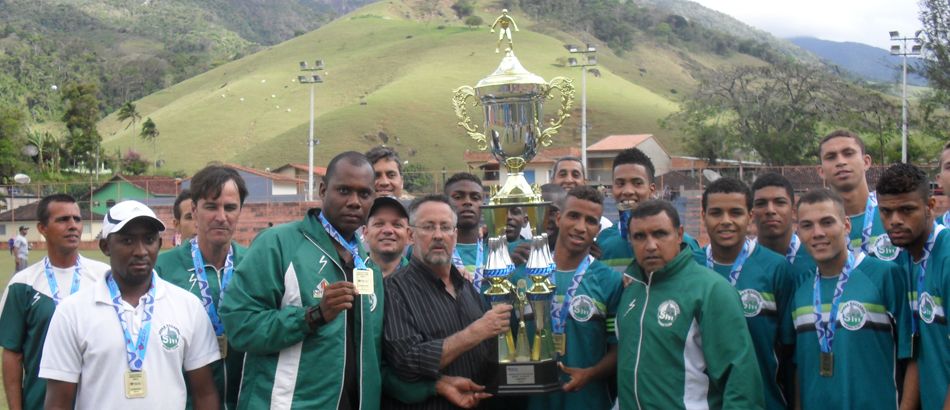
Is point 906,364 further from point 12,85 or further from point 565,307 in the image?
point 12,85

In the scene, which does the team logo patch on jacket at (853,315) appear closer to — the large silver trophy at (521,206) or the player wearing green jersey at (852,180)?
the player wearing green jersey at (852,180)

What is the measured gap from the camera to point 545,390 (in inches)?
186

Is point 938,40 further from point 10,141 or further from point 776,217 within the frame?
point 10,141

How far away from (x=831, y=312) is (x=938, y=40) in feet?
115

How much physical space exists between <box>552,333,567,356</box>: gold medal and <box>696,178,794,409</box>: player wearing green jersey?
37.9 inches

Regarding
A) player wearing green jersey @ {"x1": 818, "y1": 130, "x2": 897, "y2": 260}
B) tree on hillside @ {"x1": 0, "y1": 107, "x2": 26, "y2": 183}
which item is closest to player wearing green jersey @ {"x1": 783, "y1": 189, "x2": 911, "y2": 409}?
player wearing green jersey @ {"x1": 818, "y1": 130, "x2": 897, "y2": 260}

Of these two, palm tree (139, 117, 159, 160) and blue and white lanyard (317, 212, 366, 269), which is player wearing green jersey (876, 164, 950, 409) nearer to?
blue and white lanyard (317, 212, 366, 269)

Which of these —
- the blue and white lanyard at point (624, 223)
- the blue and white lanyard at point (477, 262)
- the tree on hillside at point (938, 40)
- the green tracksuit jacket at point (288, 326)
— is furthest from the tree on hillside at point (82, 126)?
the green tracksuit jacket at point (288, 326)

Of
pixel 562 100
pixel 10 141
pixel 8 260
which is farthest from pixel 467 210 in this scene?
pixel 10 141

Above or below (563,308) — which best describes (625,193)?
above

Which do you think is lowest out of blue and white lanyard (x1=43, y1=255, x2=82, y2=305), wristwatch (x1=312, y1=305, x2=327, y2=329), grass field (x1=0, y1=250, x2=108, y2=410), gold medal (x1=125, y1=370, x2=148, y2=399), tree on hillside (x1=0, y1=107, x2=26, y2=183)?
grass field (x1=0, y1=250, x2=108, y2=410)

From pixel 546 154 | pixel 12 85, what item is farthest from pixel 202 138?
pixel 546 154

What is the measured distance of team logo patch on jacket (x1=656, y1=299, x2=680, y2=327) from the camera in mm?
4528

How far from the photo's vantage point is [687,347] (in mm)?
4500
